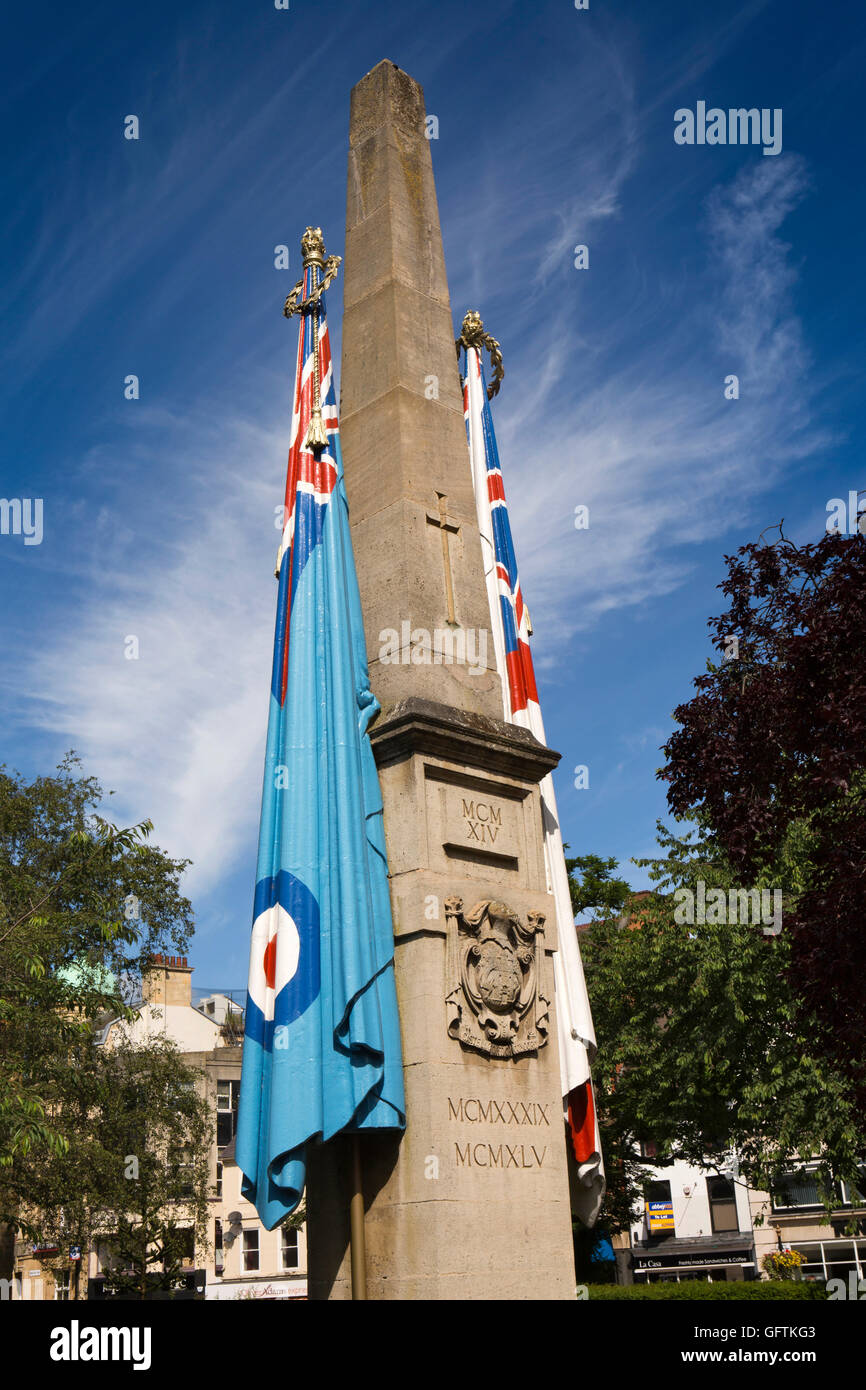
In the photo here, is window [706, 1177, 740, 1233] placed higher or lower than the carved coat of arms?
lower

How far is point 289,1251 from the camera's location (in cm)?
4884

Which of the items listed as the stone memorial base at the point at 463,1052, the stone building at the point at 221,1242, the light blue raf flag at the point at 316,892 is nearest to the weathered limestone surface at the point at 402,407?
the light blue raf flag at the point at 316,892

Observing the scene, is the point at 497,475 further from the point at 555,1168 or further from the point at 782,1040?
the point at 782,1040

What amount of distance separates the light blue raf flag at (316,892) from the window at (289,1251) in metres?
45.2

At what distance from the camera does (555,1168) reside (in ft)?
25.5

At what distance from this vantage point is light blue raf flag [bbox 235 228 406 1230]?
278 inches

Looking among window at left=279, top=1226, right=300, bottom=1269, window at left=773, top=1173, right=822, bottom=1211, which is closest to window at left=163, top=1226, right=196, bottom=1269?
window at left=279, top=1226, right=300, bottom=1269

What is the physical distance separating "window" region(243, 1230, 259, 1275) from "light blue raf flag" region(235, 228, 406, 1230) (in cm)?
4624

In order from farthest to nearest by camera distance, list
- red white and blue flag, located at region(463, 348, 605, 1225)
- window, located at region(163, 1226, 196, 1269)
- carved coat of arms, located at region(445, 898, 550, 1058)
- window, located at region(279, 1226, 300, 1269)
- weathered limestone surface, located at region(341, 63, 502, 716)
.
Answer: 1. window, located at region(279, 1226, 300, 1269)
2. window, located at region(163, 1226, 196, 1269)
3. weathered limestone surface, located at region(341, 63, 502, 716)
4. red white and blue flag, located at region(463, 348, 605, 1225)
5. carved coat of arms, located at region(445, 898, 550, 1058)

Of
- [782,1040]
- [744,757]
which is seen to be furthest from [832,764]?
[782,1040]

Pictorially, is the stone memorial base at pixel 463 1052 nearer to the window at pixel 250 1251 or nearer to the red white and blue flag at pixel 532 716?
the red white and blue flag at pixel 532 716

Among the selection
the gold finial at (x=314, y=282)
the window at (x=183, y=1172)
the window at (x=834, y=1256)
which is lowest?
the window at (x=834, y=1256)

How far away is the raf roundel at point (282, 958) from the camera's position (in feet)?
24.0

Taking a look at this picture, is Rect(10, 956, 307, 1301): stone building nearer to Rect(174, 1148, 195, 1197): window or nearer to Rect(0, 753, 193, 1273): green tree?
Rect(174, 1148, 195, 1197): window
